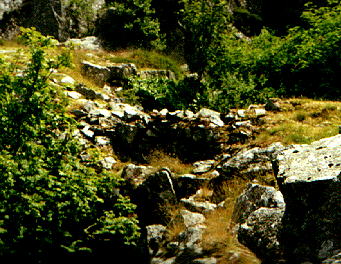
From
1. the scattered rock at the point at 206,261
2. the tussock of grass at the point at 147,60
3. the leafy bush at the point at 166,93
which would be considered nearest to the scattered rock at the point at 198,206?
the scattered rock at the point at 206,261

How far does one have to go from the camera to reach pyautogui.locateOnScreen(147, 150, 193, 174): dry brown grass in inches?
381

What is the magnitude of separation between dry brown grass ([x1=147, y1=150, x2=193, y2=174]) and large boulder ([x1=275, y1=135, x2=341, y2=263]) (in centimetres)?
526

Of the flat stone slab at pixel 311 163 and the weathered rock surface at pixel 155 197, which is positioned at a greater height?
the flat stone slab at pixel 311 163

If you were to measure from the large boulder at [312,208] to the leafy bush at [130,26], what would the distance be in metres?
20.9

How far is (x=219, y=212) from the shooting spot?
22.1ft

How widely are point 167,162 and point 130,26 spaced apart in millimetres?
16647

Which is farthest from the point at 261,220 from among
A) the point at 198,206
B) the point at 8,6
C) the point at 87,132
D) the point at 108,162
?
the point at 8,6

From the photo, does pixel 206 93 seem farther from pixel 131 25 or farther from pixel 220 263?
pixel 131 25

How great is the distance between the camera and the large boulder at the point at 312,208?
356 cm

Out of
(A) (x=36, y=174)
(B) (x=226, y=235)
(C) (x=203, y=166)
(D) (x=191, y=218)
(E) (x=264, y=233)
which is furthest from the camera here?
(C) (x=203, y=166)

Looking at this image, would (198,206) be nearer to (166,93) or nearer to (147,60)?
(166,93)

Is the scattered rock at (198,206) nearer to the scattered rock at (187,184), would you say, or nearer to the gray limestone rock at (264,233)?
the scattered rock at (187,184)

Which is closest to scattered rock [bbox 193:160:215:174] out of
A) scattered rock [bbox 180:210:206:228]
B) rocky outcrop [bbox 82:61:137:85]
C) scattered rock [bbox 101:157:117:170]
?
scattered rock [bbox 180:210:206:228]

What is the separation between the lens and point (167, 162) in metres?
10.2
